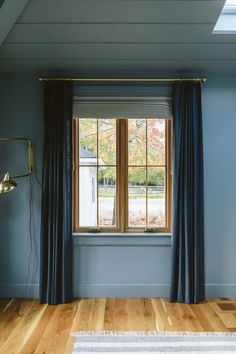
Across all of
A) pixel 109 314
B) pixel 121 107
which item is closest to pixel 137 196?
pixel 121 107

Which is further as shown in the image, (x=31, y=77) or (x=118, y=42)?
(x=31, y=77)

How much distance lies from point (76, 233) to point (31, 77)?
1.65 meters

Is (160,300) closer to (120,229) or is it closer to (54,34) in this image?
(120,229)

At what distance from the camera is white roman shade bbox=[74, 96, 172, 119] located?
140 inches

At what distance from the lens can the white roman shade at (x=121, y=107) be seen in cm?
356

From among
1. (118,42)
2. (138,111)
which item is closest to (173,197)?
(138,111)

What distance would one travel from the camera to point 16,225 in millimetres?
3609

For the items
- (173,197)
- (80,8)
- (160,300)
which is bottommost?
Result: (160,300)

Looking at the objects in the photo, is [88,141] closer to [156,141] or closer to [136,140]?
[136,140]

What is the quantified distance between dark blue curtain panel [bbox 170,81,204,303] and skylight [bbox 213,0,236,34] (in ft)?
1.90

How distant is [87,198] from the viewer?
3.74 meters

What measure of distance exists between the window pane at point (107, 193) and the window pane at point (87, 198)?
2.5 inches

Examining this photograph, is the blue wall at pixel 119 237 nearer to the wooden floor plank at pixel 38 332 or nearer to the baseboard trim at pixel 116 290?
the baseboard trim at pixel 116 290

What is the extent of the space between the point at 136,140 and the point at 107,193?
634mm
